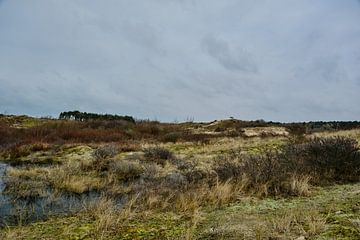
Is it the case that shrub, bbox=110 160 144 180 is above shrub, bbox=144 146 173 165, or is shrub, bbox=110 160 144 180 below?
below

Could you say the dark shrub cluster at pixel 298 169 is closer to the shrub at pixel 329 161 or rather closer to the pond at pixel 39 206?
the shrub at pixel 329 161

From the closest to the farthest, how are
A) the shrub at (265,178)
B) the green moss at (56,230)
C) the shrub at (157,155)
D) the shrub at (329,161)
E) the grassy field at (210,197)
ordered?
the grassy field at (210,197) < the green moss at (56,230) < the shrub at (265,178) < the shrub at (329,161) < the shrub at (157,155)

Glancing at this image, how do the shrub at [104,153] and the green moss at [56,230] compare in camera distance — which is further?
the shrub at [104,153]

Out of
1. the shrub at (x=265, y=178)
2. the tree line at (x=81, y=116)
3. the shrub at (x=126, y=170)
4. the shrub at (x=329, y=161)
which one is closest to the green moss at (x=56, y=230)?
the shrub at (x=265, y=178)

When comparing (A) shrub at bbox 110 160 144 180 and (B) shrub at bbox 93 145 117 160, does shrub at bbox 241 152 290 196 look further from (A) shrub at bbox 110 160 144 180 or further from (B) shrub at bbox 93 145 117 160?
(B) shrub at bbox 93 145 117 160

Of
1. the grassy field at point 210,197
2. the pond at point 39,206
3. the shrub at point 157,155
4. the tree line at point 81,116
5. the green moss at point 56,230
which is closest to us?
the grassy field at point 210,197

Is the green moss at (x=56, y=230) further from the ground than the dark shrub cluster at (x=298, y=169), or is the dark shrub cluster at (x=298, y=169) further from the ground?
the dark shrub cluster at (x=298, y=169)

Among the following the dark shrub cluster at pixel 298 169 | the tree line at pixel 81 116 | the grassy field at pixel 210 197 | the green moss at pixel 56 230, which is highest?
the tree line at pixel 81 116

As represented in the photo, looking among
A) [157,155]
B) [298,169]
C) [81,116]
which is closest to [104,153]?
[157,155]

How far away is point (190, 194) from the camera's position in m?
8.98

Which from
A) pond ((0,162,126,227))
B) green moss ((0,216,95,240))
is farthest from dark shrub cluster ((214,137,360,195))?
green moss ((0,216,95,240))

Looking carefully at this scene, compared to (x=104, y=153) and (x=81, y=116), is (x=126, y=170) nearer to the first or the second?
(x=104, y=153)

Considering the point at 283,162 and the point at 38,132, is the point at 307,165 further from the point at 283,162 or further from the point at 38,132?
the point at 38,132

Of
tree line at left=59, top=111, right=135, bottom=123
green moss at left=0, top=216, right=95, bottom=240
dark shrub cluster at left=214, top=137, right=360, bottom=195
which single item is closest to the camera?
green moss at left=0, top=216, right=95, bottom=240
